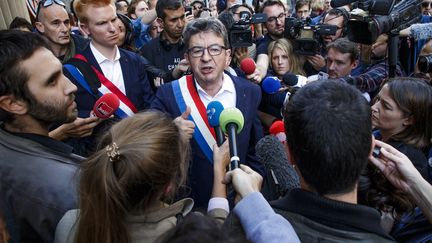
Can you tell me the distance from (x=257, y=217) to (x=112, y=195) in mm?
406

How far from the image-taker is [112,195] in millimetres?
1178

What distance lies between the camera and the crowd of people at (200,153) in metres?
1.15

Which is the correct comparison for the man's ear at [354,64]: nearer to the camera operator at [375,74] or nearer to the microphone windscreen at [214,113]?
the camera operator at [375,74]

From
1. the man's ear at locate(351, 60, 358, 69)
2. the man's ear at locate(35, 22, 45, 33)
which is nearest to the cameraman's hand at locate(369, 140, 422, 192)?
the man's ear at locate(351, 60, 358, 69)

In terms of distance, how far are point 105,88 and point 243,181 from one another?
1739 mm

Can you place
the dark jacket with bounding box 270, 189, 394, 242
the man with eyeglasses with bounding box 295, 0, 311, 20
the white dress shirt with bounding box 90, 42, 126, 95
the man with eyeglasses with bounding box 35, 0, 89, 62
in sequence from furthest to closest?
the man with eyeglasses with bounding box 295, 0, 311, 20
the man with eyeglasses with bounding box 35, 0, 89, 62
the white dress shirt with bounding box 90, 42, 126, 95
the dark jacket with bounding box 270, 189, 394, 242

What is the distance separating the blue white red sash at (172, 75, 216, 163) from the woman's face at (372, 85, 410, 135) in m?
0.87

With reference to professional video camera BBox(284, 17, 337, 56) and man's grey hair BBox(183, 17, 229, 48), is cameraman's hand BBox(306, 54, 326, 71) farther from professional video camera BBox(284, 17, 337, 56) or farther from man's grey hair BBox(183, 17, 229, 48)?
man's grey hair BBox(183, 17, 229, 48)

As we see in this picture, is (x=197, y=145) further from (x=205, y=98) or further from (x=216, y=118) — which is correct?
(x=216, y=118)

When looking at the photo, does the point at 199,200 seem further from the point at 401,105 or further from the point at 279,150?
the point at 401,105

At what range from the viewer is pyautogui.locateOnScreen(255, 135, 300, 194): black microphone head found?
1.71 meters

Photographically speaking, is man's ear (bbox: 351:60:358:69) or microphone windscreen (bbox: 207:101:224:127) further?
man's ear (bbox: 351:60:358:69)

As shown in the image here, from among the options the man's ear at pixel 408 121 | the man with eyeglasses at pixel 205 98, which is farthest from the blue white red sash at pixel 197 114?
the man's ear at pixel 408 121

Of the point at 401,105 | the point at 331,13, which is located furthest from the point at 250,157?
the point at 331,13
